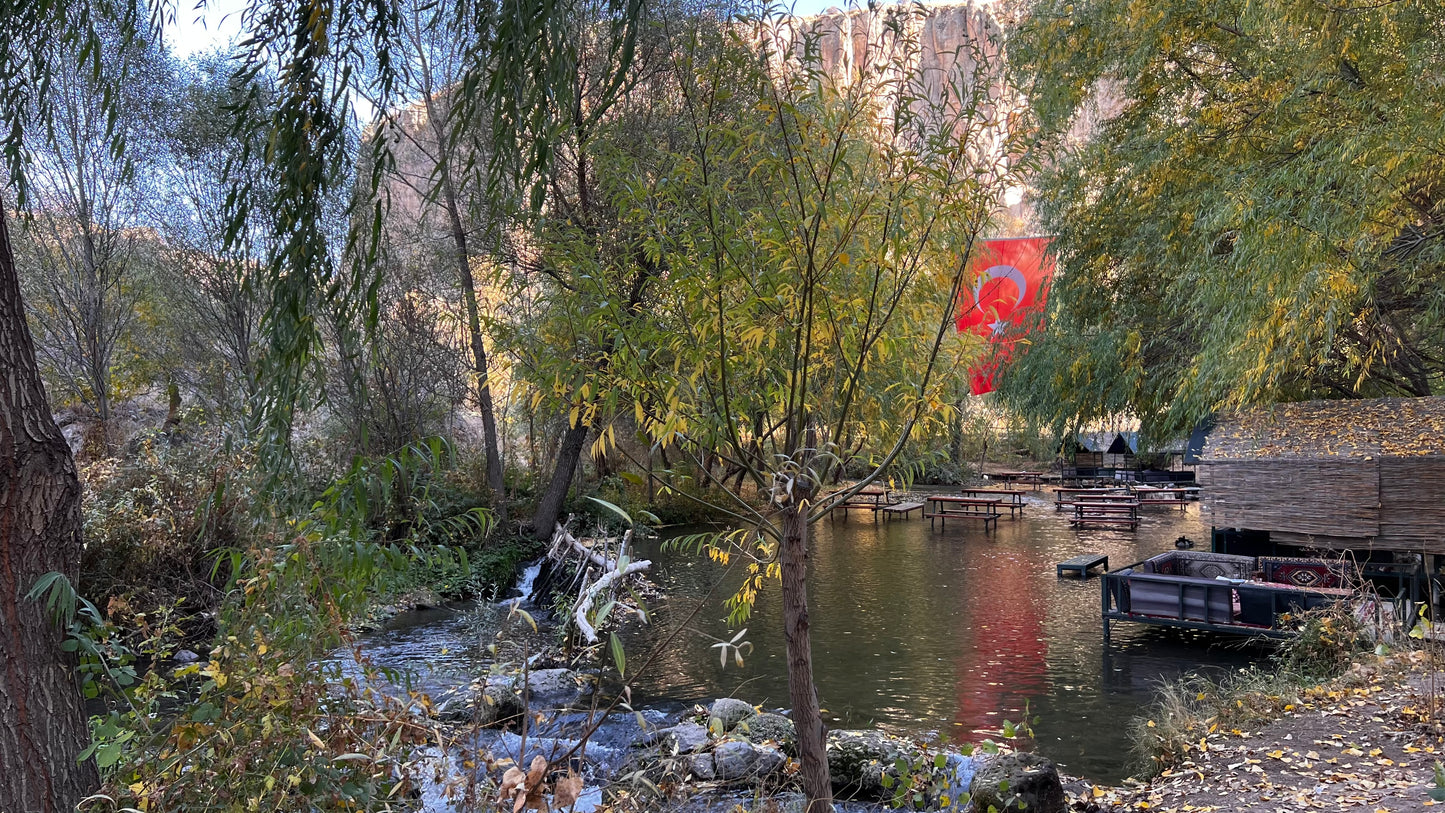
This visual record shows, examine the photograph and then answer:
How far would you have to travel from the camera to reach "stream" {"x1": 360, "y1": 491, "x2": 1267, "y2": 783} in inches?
303

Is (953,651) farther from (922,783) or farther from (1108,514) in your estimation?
(1108,514)

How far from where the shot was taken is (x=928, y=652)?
9781mm

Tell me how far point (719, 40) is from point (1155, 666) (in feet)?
27.0

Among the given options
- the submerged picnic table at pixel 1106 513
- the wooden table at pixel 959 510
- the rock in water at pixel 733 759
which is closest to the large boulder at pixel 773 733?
the rock in water at pixel 733 759

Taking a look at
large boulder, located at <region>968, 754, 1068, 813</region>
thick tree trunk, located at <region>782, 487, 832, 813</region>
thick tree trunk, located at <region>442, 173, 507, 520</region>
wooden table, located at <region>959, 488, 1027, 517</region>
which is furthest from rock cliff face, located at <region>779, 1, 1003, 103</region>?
wooden table, located at <region>959, 488, 1027, 517</region>

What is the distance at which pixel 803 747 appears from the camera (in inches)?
131

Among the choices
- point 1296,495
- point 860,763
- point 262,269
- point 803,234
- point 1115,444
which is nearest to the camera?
point 262,269

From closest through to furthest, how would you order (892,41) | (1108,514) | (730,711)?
1. (892,41)
2. (730,711)
3. (1108,514)

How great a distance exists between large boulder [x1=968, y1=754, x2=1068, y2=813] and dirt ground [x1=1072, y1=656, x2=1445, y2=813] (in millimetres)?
230

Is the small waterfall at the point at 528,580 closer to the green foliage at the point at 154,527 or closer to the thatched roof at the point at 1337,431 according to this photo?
the green foliage at the point at 154,527

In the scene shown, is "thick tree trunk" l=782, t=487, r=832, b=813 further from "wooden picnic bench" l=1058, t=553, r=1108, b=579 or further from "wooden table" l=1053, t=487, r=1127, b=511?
"wooden table" l=1053, t=487, r=1127, b=511

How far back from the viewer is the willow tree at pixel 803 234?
3.17 m

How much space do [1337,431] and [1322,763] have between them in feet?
18.9

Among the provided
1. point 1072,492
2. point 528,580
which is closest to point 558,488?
point 528,580
